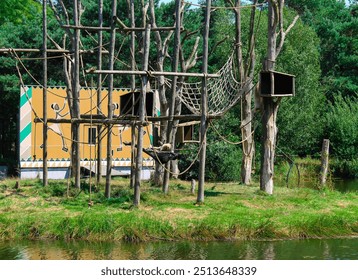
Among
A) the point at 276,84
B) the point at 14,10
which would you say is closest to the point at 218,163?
the point at 276,84

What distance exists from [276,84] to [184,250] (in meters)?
5.90

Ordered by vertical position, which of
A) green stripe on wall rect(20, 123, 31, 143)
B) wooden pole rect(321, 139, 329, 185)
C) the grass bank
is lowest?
the grass bank

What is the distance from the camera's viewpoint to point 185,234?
13461 millimetres

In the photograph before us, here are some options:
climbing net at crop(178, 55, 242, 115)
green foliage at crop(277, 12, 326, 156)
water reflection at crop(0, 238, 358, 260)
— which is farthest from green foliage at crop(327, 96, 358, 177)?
water reflection at crop(0, 238, 358, 260)

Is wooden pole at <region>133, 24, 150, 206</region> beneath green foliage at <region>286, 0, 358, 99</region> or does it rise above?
beneath

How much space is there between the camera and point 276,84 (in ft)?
56.3

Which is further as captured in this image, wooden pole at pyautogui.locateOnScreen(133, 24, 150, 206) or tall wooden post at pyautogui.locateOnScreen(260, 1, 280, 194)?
tall wooden post at pyautogui.locateOnScreen(260, 1, 280, 194)

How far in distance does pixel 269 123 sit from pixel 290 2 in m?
30.0

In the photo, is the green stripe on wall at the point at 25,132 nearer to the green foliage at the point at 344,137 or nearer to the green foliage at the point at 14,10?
the green foliage at the point at 14,10

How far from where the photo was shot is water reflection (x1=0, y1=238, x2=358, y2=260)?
1215cm

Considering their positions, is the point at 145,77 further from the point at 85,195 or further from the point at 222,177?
the point at 222,177

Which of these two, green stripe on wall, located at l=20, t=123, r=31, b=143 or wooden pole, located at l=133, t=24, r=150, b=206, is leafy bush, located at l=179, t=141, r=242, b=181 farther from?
wooden pole, located at l=133, t=24, r=150, b=206

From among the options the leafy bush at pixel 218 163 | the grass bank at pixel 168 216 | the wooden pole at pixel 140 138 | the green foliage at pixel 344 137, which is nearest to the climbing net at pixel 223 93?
the wooden pole at pixel 140 138

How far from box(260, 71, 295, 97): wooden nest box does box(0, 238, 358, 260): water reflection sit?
4.39m
